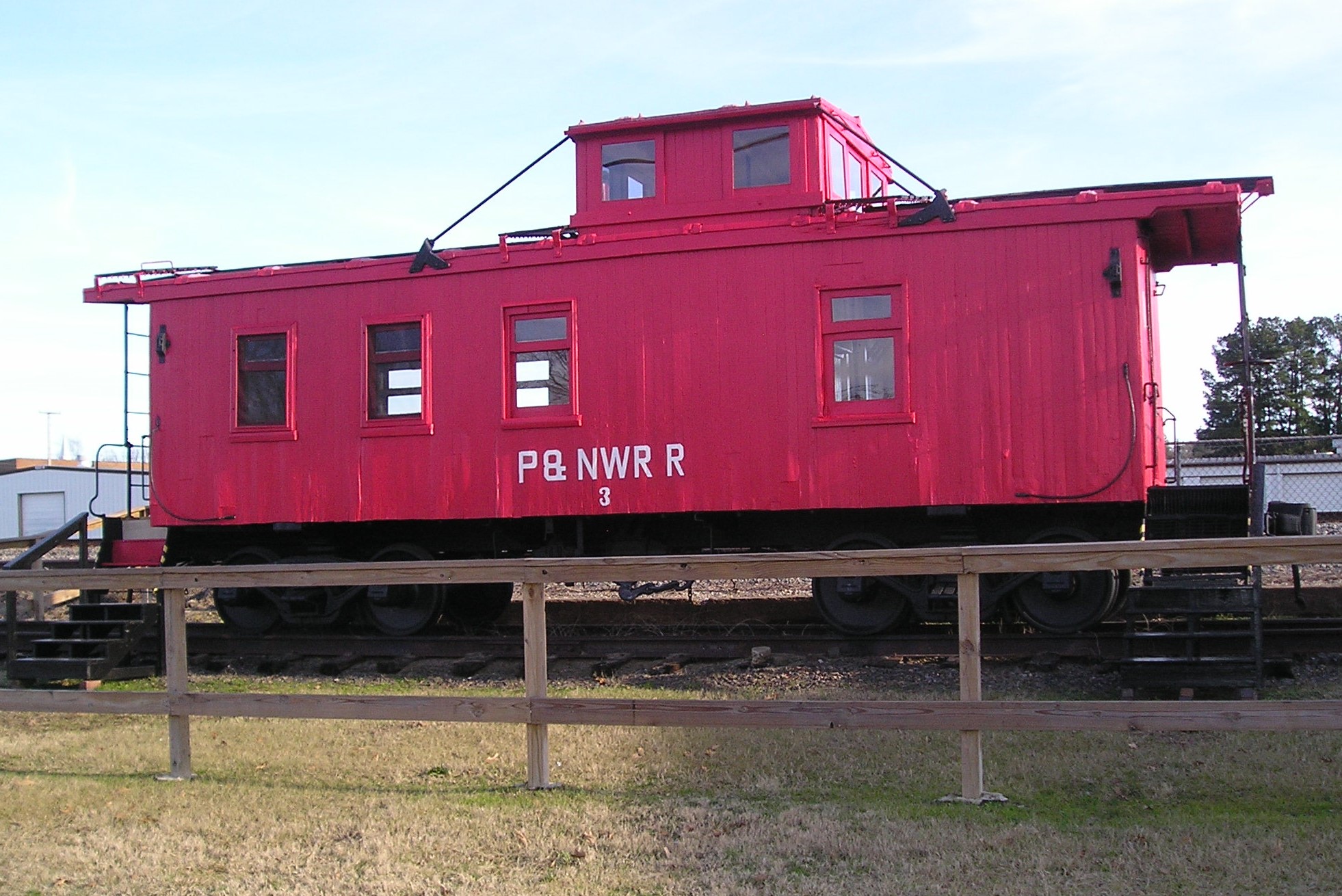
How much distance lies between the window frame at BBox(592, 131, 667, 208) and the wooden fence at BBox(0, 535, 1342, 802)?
18.0ft

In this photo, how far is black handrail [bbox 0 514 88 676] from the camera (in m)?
8.76

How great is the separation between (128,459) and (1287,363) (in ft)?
84.9

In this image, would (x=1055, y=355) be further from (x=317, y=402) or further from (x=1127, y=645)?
(x=317, y=402)

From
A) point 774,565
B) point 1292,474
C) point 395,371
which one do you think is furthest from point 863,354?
point 1292,474

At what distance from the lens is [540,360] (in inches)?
399

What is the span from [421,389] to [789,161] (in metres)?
3.72

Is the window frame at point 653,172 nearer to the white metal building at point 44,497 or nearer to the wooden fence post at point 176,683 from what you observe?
the wooden fence post at point 176,683

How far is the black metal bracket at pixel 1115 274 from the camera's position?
351 inches

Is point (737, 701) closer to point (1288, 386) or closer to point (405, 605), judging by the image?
point (405, 605)

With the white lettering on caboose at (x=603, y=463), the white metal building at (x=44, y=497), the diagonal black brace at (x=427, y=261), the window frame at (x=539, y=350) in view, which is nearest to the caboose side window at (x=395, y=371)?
the diagonal black brace at (x=427, y=261)

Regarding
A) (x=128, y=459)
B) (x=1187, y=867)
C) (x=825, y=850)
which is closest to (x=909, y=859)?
(x=825, y=850)

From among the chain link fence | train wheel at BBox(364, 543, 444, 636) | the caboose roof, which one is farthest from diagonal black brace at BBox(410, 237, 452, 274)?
the chain link fence

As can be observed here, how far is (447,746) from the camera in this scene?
6.12 metres

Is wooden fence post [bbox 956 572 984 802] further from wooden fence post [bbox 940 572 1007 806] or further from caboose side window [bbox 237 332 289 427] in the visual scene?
caboose side window [bbox 237 332 289 427]
